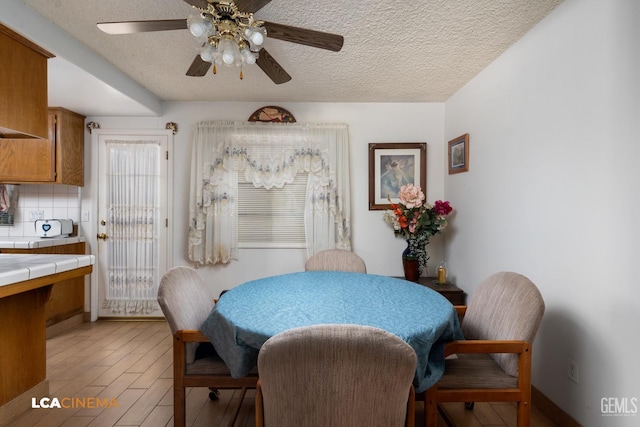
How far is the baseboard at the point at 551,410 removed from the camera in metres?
1.84

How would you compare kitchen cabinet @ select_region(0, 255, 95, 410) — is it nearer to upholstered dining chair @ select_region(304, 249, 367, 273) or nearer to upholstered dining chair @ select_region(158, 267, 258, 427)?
upholstered dining chair @ select_region(158, 267, 258, 427)

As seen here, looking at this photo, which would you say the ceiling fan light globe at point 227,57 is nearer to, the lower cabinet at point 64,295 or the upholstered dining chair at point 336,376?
the upholstered dining chair at point 336,376

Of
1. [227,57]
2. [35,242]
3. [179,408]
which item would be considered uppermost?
[227,57]

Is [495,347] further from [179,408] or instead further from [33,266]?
[33,266]

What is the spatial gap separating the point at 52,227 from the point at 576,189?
4402mm

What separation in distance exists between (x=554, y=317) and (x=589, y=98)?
47.3 inches

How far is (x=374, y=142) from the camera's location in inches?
145

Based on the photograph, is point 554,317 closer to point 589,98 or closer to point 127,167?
point 589,98

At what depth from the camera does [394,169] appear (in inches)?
144

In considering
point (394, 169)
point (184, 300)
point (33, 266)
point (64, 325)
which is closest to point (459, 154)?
point (394, 169)

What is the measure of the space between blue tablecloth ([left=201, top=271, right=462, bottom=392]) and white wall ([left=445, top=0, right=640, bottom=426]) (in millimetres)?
724

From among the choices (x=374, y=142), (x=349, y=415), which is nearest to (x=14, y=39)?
(x=349, y=415)

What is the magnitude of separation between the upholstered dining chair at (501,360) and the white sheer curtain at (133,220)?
3.18 metres

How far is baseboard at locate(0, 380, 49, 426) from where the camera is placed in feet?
6.22
